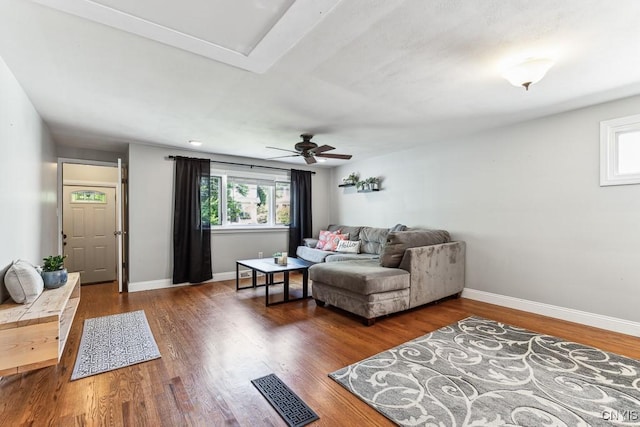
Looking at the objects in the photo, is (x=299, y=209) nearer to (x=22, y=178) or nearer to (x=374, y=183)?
(x=374, y=183)

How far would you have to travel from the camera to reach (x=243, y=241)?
5652 mm

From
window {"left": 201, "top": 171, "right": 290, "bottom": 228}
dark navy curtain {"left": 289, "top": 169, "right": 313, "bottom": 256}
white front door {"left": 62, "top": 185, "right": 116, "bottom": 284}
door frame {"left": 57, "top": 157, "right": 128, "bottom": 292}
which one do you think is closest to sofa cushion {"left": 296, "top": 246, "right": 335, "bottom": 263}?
dark navy curtain {"left": 289, "top": 169, "right": 313, "bottom": 256}

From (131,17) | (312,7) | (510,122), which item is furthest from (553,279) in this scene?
(131,17)

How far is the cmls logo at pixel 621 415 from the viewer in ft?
5.55

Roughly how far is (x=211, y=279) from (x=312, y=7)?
15.3 ft

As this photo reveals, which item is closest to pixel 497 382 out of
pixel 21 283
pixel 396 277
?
pixel 396 277

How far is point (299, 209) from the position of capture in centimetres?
632

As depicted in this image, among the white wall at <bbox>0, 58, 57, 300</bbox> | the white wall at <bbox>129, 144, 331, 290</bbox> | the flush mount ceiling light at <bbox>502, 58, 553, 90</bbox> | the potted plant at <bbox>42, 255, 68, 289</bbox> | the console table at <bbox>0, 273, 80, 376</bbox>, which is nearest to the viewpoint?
the console table at <bbox>0, 273, 80, 376</bbox>

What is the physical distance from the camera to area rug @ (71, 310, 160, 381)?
7.55 ft

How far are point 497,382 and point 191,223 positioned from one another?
4.58 metres

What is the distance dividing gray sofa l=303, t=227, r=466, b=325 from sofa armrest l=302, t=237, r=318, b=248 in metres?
2.17

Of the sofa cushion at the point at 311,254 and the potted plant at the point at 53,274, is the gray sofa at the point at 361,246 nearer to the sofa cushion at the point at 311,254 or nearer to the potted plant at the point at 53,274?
the sofa cushion at the point at 311,254

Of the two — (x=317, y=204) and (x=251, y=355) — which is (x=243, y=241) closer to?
(x=317, y=204)

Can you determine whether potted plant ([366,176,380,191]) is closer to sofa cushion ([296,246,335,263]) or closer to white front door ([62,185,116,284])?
sofa cushion ([296,246,335,263])
